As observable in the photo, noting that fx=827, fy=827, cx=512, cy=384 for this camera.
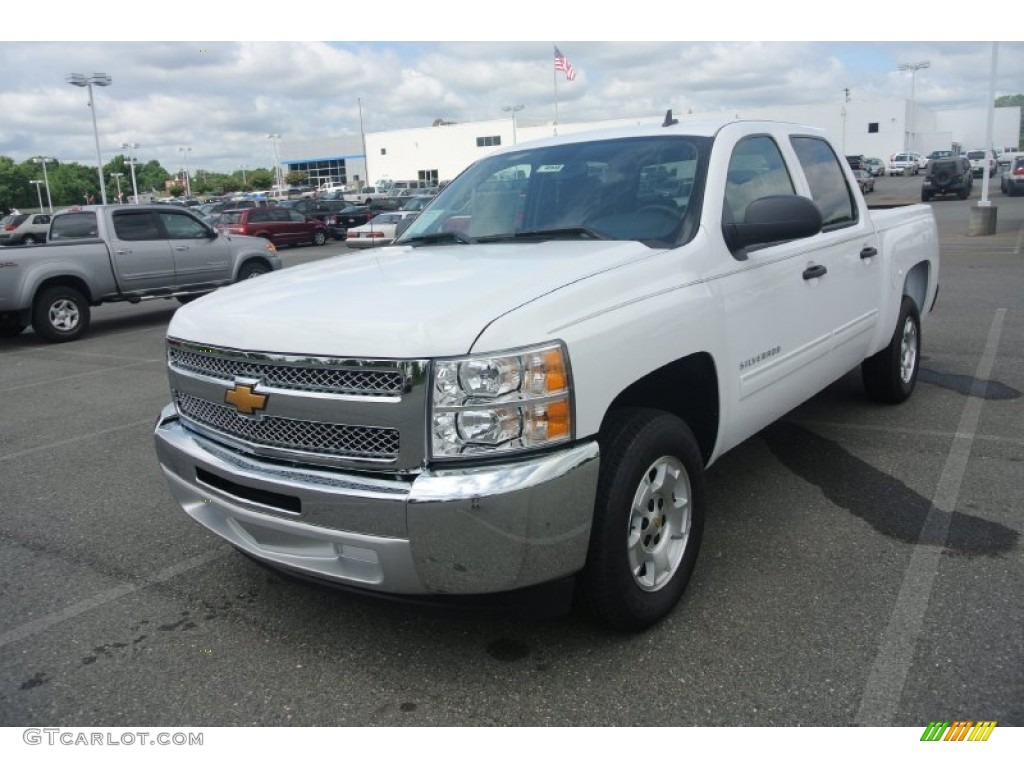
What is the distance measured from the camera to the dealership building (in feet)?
257

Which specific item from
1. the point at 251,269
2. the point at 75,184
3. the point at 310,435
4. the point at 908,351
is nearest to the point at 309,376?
the point at 310,435

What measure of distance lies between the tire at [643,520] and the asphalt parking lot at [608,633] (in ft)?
0.58

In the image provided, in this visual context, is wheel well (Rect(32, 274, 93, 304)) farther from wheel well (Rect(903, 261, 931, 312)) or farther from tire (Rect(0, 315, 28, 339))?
wheel well (Rect(903, 261, 931, 312))

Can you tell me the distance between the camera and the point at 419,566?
2.59 m

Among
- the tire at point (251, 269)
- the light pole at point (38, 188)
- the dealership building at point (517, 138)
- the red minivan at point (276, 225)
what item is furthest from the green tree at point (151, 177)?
the tire at point (251, 269)

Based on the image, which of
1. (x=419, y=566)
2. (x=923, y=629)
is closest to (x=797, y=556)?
(x=923, y=629)

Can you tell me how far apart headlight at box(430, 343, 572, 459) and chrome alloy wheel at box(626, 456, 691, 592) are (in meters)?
0.58

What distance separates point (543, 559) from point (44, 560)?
287cm

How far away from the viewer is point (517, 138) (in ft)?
284

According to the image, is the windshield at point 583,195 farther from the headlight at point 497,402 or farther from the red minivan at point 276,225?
the red minivan at point 276,225

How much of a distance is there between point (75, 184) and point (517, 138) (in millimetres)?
75267

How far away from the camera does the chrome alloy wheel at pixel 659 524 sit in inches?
120

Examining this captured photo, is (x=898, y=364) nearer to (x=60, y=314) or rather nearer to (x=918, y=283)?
(x=918, y=283)

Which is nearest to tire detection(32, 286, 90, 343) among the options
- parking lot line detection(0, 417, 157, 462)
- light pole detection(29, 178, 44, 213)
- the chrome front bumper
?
parking lot line detection(0, 417, 157, 462)
